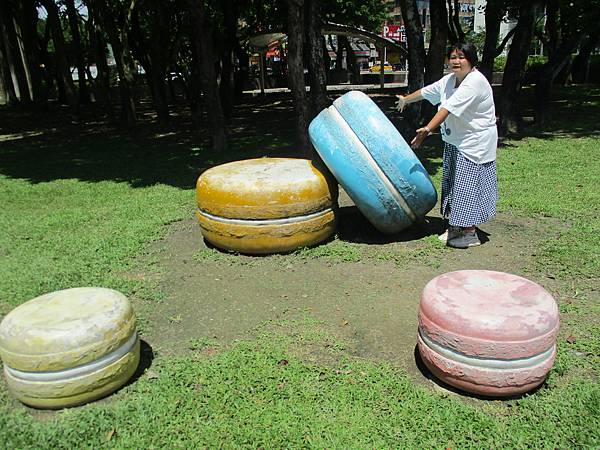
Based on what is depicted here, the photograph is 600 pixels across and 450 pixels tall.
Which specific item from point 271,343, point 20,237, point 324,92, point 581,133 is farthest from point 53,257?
point 581,133

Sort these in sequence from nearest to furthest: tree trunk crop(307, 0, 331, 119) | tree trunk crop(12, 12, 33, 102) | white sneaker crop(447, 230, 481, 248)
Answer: white sneaker crop(447, 230, 481, 248) → tree trunk crop(307, 0, 331, 119) → tree trunk crop(12, 12, 33, 102)

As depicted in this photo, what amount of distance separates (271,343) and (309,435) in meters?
1.00

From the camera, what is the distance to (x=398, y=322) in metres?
4.18

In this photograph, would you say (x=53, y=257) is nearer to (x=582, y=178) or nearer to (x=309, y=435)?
(x=309, y=435)

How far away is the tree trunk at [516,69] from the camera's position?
11203 millimetres

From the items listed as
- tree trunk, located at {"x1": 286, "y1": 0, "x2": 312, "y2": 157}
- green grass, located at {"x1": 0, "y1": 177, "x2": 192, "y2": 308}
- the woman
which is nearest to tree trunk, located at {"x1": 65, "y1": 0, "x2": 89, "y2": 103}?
green grass, located at {"x1": 0, "y1": 177, "x2": 192, "y2": 308}

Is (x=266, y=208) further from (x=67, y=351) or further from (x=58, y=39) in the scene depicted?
(x=58, y=39)

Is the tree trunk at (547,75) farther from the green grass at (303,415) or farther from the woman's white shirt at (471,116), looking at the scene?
the green grass at (303,415)

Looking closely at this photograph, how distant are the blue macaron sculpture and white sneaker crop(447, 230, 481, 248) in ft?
1.85

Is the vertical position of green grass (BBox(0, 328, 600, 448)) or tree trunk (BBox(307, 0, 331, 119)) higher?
tree trunk (BBox(307, 0, 331, 119))

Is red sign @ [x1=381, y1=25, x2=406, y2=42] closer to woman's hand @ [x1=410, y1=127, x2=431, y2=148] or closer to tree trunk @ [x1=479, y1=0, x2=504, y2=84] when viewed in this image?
tree trunk @ [x1=479, y1=0, x2=504, y2=84]

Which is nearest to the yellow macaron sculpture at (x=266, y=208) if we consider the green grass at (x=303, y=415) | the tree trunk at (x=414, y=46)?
the green grass at (x=303, y=415)

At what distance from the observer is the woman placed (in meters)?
4.91

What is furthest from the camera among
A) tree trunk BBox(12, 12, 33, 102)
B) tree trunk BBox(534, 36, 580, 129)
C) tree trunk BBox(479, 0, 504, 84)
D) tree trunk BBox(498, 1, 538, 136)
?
tree trunk BBox(12, 12, 33, 102)
